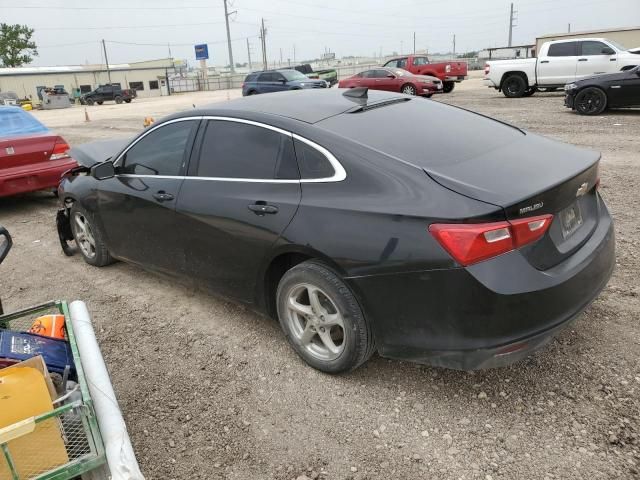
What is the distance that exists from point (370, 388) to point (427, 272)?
902 millimetres

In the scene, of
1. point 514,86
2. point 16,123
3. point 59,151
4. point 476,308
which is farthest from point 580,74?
point 476,308

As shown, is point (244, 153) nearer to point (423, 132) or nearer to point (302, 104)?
point (302, 104)

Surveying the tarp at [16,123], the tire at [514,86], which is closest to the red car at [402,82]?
the tire at [514,86]

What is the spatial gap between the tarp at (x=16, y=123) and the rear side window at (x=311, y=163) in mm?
5994

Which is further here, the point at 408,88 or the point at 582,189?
the point at 408,88

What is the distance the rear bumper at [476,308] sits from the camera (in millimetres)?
2406

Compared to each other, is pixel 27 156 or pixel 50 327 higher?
pixel 27 156

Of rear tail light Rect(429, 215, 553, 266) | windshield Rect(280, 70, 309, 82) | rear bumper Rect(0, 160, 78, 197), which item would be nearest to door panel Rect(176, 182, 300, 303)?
rear tail light Rect(429, 215, 553, 266)

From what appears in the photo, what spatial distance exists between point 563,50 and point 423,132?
643 inches

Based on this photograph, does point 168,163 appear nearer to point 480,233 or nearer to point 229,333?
point 229,333

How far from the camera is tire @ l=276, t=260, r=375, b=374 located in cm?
282

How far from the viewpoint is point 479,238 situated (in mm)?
2375

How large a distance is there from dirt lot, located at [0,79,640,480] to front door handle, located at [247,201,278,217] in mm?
960

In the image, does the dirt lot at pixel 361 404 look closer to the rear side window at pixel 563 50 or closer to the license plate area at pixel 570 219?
the license plate area at pixel 570 219
